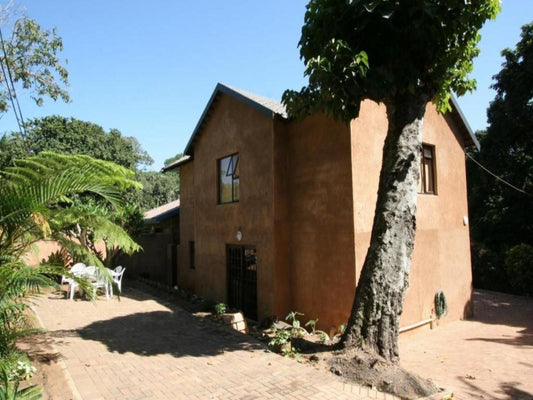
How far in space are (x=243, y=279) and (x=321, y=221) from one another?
11.9 ft

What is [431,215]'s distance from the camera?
11000mm

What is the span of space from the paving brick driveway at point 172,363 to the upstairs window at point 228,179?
13.6ft

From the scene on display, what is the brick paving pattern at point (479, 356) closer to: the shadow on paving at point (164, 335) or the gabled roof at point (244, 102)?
the shadow on paving at point (164, 335)

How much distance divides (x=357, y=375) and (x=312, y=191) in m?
4.95

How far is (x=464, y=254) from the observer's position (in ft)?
41.0

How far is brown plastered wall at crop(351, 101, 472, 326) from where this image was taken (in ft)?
30.0

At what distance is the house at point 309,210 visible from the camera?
9.21m

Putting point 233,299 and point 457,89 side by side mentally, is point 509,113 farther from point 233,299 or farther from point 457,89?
point 233,299

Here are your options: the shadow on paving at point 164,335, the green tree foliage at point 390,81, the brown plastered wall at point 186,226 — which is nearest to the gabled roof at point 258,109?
the brown plastered wall at point 186,226

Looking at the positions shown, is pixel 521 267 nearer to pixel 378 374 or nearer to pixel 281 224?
pixel 281 224

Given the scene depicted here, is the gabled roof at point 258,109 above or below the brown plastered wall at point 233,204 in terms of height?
above

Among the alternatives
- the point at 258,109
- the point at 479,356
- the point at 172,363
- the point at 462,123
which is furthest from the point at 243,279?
the point at 462,123

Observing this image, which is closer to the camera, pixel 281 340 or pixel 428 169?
pixel 281 340

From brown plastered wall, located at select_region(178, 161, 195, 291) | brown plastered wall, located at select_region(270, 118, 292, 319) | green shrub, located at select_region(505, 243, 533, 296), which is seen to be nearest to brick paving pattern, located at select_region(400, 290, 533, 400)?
brown plastered wall, located at select_region(270, 118, 292, 319)
